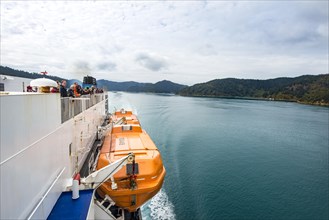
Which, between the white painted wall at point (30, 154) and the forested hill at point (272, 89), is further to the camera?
the forested hill at point (272, 89)

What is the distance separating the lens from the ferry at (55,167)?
304 centimetres

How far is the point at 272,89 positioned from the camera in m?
144

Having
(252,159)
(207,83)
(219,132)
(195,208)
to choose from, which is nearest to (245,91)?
(207,83)

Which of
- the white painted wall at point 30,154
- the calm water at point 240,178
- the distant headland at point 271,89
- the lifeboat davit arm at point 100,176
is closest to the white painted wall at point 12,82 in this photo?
the white painted wall at point 30,154

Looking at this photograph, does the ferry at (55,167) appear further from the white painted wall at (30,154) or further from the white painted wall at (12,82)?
the white painted wall at (12,82)

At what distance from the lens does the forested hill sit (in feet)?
358

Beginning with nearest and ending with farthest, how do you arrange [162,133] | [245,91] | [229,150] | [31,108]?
[31,108]
[229,150]
[162,133]
[245,91]

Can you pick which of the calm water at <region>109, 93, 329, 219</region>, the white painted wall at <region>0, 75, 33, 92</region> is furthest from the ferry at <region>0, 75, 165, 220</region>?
the white painted wall at <region>0, 75, 33, 92</region>

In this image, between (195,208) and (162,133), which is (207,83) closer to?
(162,133)

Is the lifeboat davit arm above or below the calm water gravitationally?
above

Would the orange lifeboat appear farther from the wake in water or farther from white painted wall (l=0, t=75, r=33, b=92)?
white painted wall (l=0, t=75, r=33, b=92)

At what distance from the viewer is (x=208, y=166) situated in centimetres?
1634

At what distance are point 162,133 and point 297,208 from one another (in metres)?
16.7

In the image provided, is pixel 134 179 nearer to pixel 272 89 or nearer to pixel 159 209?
pixel 159 209
